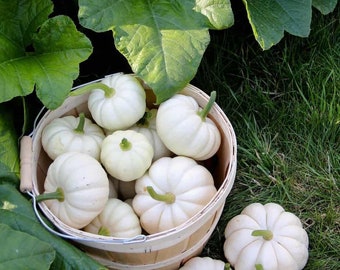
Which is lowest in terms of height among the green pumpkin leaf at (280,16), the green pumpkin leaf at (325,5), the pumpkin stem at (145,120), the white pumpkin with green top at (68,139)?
the pumpkin stem at (145,120)

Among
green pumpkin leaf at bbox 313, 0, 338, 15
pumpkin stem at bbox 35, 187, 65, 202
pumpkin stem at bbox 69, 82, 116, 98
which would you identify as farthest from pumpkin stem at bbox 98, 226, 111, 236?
green pumpkin leaf at bbox 313, 0, 338, 15

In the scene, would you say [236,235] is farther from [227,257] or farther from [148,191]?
[148,191]

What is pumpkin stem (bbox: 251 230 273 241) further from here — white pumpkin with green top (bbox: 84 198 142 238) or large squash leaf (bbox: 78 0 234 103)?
large squash leaf (bbox: 78 0 234 103)

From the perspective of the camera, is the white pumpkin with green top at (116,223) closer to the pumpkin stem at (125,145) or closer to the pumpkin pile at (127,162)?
the pumpkin pile at (127,162)

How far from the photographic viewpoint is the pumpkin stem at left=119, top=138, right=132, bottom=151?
178 centimetres

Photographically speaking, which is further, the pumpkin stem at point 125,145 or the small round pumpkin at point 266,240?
the small round pumpkin at point 266,240

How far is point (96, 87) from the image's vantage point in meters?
1.85

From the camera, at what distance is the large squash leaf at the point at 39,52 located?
1783 millimetres

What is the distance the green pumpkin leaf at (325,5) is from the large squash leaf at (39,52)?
2.49 ft

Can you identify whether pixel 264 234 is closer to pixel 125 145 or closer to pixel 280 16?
pixel 125 145

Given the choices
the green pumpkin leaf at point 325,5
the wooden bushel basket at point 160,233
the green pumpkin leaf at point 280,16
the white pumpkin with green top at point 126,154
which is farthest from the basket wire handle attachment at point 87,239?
the green pumpkin leaf at point 325,5

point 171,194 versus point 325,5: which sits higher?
point 325,5

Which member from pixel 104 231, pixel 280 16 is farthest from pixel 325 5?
pixel 104 231

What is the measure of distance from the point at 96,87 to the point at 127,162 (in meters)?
0.22
